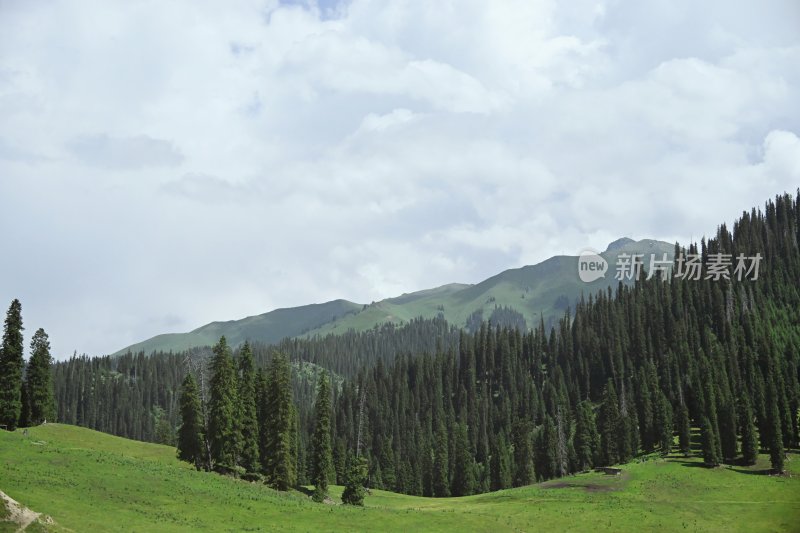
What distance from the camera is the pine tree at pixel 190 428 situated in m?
98.7

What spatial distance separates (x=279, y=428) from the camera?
102500mm

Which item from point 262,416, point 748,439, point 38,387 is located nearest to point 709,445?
point 748,439

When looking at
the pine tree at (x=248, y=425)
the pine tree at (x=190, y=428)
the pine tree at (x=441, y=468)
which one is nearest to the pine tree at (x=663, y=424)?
the pine tree at (x=441, y=468)

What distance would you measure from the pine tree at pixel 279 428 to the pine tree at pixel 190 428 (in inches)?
408

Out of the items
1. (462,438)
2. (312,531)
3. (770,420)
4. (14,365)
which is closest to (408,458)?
(462,438)

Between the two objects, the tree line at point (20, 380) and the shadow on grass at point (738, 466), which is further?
the shadow on grass at point (738, 466)

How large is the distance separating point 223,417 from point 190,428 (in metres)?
6.01

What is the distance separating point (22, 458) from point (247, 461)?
3812 centimetres

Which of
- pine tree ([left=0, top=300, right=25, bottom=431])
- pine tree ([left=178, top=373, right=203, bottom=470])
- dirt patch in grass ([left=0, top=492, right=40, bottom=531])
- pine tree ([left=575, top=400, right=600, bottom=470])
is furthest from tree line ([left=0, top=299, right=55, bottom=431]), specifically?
pine tree ([left=575, top=400, right=600, bottom=470])

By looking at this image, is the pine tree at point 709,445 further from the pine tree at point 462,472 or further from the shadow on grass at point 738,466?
the pine tree at point 462,472

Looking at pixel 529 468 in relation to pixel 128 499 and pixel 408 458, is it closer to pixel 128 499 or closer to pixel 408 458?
pixel 408 458

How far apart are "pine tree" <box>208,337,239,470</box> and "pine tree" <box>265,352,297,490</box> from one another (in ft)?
18.9

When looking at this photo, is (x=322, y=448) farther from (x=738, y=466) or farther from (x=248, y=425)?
(x=738, y=466)

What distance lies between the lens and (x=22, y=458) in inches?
2670
